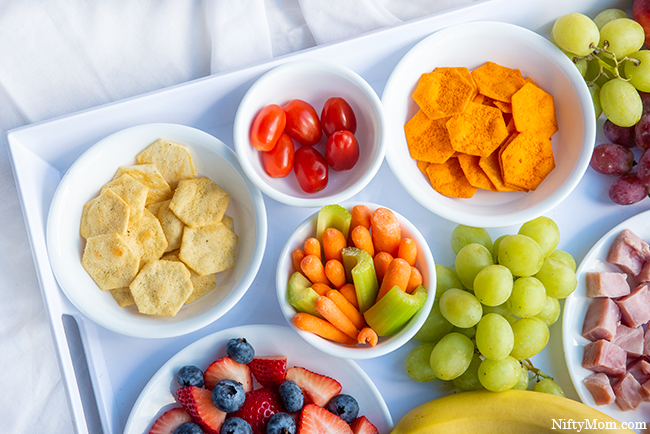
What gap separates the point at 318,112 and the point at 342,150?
15 cm

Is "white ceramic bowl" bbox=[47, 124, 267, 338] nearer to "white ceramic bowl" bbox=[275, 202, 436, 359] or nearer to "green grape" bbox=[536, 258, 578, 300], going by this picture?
"white ceramic bowl" bbox=[275, 202, 436, 359]

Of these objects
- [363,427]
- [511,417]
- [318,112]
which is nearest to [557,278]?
[511,417]

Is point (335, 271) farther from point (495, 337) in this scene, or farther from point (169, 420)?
point (169, 420)

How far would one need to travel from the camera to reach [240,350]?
38.2 inches

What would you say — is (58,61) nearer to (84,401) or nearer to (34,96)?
(34,96)

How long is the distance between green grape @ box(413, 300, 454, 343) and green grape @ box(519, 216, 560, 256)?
0.85 feet

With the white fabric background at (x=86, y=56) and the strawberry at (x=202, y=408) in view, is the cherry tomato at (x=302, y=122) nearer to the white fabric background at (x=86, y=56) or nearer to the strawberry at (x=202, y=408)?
the white fabric background at (x=86, y=56)

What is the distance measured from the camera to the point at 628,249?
3.53 feet

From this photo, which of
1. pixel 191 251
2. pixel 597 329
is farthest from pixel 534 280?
pixel 191 251

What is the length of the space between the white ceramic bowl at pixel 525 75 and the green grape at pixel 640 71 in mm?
145

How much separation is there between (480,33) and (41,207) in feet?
3.47

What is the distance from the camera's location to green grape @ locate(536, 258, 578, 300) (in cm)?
99

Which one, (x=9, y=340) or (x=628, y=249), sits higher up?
(x=628, y=249)

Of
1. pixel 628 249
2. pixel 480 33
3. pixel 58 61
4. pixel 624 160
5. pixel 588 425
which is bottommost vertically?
pixel 588 425
